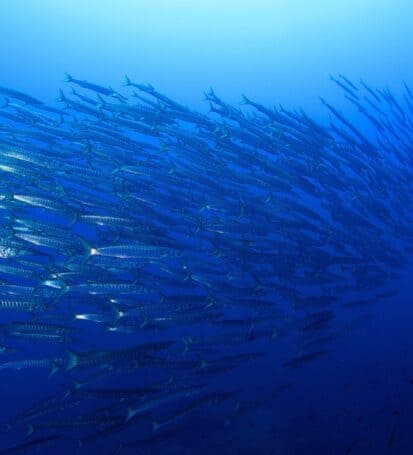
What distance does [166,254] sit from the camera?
499 cm

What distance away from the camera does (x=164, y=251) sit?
16.4ft

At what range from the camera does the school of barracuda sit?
4.82m

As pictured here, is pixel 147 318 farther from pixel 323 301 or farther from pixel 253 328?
pixel 323 301

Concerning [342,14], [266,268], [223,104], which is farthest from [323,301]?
[342,14]

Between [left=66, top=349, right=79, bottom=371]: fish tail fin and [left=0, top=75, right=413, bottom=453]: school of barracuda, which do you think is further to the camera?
[left=0, top=75, right=413, bottom=453]: school of barracuda

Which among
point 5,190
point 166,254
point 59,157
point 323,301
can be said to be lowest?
point 323,301

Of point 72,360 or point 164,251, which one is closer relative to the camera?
point 72,360

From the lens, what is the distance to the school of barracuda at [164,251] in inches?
190

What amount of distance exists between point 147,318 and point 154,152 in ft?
13.1

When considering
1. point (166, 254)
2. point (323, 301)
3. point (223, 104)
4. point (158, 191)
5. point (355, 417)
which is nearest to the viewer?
point (166, 254)

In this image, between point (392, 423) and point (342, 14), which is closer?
point (392, 423)

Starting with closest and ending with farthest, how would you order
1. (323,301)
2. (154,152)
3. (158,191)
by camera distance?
(323,301) < (158,191) < (154,152)

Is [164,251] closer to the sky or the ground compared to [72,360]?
closer to the sky

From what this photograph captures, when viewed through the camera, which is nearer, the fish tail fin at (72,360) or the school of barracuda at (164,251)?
the fish tail fin at (72,360)
